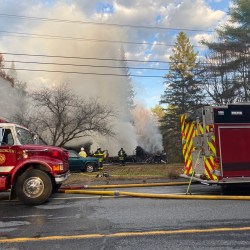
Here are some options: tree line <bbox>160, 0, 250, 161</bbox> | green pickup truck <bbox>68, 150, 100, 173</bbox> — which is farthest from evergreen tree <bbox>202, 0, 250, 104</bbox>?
green pickup truck <bbox>68, 150, 100, 173</bbox>

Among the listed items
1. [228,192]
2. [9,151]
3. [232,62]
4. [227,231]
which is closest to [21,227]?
[9,151]

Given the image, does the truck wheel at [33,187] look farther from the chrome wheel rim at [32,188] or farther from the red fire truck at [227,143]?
the red fire truck at [227,143]

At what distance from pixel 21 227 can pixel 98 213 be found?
60.5 inches

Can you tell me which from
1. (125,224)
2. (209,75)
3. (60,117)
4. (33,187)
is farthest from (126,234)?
(209,75)

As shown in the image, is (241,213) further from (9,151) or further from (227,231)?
(9,151)

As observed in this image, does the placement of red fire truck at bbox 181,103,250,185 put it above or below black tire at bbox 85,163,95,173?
above

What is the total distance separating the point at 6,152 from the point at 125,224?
3.68 metres

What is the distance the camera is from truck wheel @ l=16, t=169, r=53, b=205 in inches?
312

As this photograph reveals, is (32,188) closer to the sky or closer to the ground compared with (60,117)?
closer to the ground

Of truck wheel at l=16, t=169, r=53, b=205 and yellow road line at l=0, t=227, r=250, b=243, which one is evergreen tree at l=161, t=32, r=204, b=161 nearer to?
truck wheel at l=16, t=169, r=53, b=205

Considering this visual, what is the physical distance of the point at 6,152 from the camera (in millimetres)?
8078

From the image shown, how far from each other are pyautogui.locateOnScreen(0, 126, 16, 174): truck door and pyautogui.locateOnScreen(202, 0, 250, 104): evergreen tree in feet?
79.2

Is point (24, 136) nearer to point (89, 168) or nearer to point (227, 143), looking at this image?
point (227, 143)

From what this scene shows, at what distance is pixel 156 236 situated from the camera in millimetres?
5102
